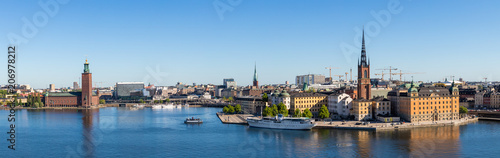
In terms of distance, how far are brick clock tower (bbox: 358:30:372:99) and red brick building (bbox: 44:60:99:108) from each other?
76.7 meters

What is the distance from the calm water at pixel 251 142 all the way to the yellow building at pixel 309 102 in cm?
1369

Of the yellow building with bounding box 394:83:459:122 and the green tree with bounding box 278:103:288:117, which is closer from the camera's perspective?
the yellow building with bounding box 394:83:459:122

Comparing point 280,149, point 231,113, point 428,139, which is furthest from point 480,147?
point 231,113

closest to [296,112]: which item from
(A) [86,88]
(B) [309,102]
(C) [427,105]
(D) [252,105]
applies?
(B) [309,102]

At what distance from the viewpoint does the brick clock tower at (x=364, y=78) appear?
222 ft

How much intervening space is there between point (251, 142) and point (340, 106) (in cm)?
2313

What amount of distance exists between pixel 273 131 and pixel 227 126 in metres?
8.00

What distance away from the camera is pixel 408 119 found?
189 feet

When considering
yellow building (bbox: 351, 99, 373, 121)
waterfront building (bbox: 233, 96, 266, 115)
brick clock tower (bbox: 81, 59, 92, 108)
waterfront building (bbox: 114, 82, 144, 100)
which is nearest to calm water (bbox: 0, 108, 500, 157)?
yellow building (bbox: 351, 99, 373, 121)

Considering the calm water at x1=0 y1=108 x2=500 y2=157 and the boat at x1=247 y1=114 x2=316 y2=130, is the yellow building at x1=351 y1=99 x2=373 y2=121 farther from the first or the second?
the calm water at x1=0 y1=108 x2=500 y2=157

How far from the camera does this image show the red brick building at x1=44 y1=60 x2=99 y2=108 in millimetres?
120375

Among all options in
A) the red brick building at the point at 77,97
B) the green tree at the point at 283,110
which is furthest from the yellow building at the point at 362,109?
the red brick building at the point at 77,97

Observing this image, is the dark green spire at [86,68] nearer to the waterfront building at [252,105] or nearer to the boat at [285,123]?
the waterfront building at [252,105]

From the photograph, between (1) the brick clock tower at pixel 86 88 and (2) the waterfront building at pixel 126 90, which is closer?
(1) the brick clock tower at pixel 86 88
